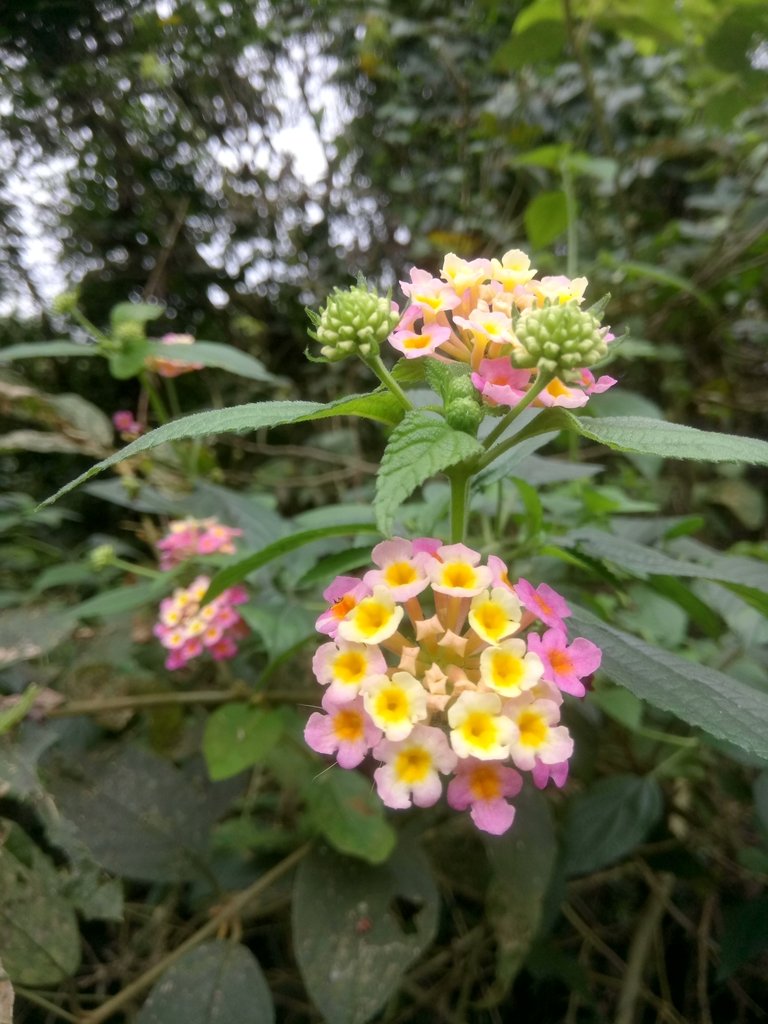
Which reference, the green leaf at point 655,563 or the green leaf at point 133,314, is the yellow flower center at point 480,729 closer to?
the green leaf at point 655,563

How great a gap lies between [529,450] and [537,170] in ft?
4.42

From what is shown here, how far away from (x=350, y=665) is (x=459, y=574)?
0.24ft

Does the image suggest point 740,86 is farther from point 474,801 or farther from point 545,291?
point 474,801

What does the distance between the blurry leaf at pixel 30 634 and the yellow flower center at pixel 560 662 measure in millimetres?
513

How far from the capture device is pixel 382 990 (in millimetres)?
529

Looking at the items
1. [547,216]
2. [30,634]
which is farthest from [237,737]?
[547,216]

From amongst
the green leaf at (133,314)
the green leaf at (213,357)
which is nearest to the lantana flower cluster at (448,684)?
the green leaf at (213,357)

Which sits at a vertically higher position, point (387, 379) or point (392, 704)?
point (387, 379)

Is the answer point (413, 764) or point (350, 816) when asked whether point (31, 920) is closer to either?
point (350, 816)

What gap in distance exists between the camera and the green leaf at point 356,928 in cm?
52

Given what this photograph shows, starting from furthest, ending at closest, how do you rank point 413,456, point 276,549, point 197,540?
point 197,540 → point 276,549 → point 413,456

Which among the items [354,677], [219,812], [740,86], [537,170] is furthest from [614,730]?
[537,170]

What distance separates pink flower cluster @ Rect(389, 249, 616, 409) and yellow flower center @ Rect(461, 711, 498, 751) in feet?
0.57

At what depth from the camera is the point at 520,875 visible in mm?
624
